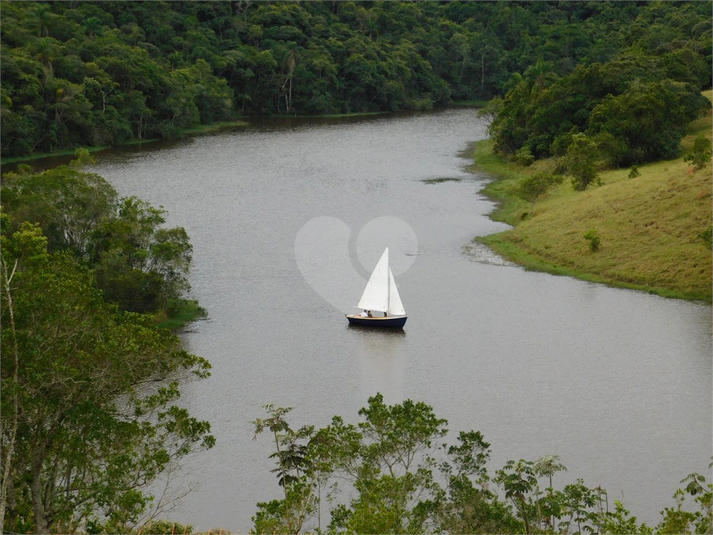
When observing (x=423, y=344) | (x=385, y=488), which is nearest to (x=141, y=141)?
(x=423, y=344)

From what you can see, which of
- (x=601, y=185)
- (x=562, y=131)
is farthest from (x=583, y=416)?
(x=562, y=131)

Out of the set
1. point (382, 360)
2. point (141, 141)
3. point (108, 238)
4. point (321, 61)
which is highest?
point (321, 61)

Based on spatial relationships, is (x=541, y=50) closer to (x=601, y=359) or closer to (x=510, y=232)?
(x=510, y=232)

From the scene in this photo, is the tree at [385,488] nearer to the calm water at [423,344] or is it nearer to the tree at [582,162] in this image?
the calm water at [423,344]

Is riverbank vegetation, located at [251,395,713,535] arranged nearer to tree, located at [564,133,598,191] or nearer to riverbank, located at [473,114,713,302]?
riverbank, located at [473,114,713,302]

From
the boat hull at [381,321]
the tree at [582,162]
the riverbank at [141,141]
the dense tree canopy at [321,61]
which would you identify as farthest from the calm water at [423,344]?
the dense tree canopy at [321,61]

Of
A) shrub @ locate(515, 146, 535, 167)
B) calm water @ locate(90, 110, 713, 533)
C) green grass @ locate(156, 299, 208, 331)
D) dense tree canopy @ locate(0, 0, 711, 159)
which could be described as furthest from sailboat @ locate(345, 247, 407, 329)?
shrub @ locate(515, 146, 535, 167)

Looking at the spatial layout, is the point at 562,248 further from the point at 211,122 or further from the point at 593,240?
the point at 211,122
